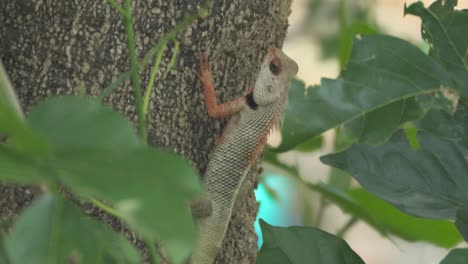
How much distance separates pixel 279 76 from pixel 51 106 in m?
1.48

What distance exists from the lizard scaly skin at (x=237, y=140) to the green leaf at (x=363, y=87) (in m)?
Result: 0.53

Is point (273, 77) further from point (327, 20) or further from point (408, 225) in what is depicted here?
point (327, 20)

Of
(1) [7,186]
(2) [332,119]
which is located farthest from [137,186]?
(1) [7,186]

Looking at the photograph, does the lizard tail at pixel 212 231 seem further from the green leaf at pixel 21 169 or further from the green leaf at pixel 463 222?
the green leaf at pixel 21 169

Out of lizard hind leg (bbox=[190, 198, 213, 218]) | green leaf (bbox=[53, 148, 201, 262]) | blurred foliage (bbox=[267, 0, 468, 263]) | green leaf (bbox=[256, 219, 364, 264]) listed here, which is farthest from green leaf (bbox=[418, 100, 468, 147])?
green leaf (bbox=[53, 148, 201, 262])

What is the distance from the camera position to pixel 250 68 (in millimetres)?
1879

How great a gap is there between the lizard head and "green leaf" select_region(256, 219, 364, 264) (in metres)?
0.58

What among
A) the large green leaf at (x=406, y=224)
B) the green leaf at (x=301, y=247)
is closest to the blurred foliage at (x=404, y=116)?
the green leaf at (x=301, y=247)

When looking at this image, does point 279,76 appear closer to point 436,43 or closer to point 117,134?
point 436,43

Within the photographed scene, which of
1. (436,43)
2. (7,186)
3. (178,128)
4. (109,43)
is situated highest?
(436,43)

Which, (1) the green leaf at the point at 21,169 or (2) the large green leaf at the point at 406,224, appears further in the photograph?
(2) the large green leaf at the point at 406,224

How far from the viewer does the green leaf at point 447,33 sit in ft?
4.65

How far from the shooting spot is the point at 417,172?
1.49 m

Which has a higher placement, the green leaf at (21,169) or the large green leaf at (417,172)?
the large green leaf at (417,172)
